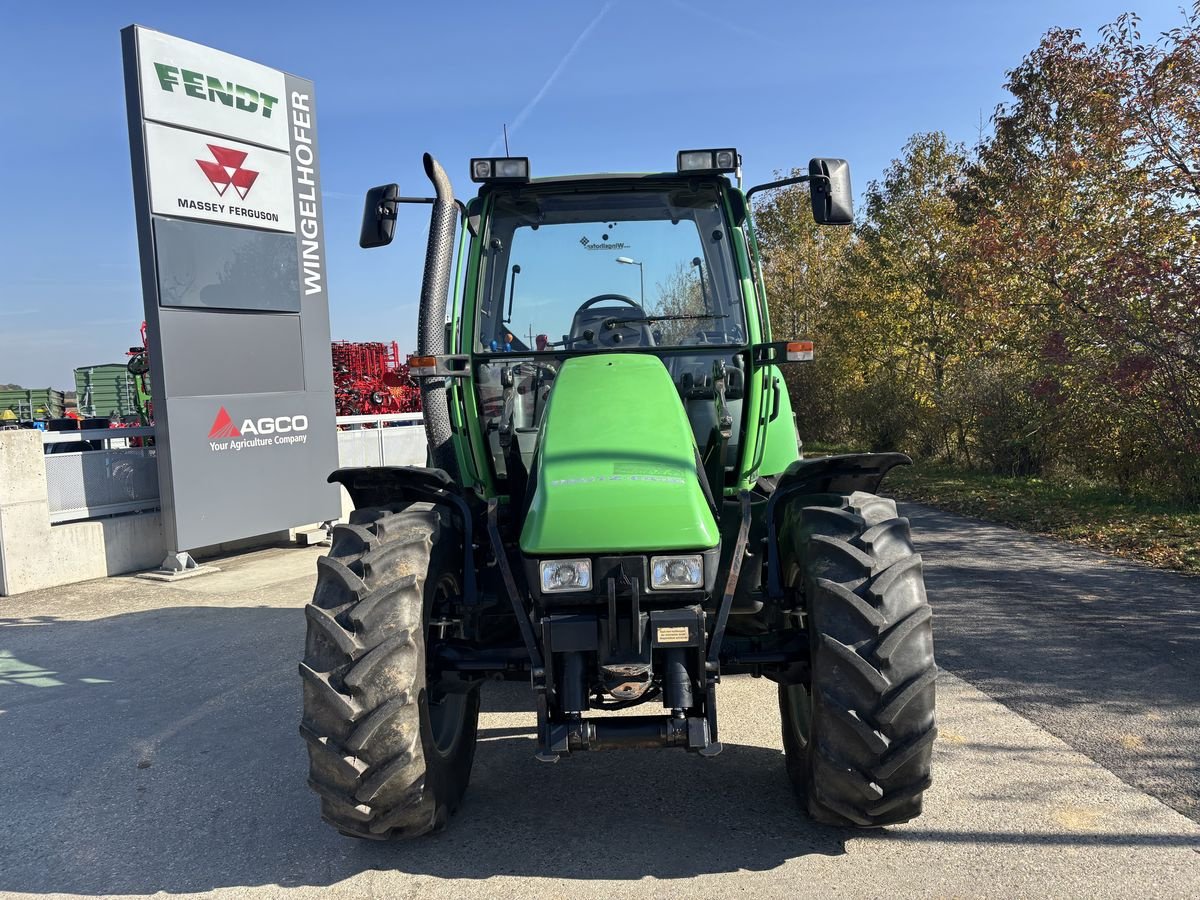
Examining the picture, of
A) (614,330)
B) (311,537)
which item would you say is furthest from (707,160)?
(311,537)

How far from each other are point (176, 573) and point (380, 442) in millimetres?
3972

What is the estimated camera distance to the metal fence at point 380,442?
11352mm

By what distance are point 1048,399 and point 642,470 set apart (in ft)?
33.0

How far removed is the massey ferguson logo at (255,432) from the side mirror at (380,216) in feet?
17.2

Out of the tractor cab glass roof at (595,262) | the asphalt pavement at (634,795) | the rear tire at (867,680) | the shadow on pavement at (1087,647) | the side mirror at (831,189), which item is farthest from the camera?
the tractor cab glass roof at (595,262)

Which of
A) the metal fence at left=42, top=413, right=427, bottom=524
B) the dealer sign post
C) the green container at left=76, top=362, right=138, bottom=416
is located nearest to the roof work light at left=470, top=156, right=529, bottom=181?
the dealer sign post

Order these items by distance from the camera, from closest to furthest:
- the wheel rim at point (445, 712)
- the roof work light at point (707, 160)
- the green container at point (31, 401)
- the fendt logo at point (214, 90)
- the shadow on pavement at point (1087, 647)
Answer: the wheel rim at point (445, 712) → the shadow on pavement at point (1087, 647) → the roof work light at point (707, 160) → the fendt logo at point (214, 90) → the green container at point (31, 401)

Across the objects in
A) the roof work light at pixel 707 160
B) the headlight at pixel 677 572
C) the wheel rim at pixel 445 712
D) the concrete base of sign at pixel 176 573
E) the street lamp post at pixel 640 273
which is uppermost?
the roof work light at pixel 707 160

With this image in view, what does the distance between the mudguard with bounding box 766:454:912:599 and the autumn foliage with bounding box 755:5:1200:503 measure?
6410mm

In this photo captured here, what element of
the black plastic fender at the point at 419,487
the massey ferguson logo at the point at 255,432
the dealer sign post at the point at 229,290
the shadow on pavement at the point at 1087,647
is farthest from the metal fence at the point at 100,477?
the shadow on pavement at the point at 1087,647

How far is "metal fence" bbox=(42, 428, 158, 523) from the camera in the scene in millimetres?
8000

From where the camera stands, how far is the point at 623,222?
4453 mm

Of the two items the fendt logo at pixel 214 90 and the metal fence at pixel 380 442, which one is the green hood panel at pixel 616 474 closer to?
the fendt logo at pixel 214 90

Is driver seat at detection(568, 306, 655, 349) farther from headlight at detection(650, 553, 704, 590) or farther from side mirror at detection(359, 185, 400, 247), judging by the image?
headlight at detection(650, 553, 704, 590)
